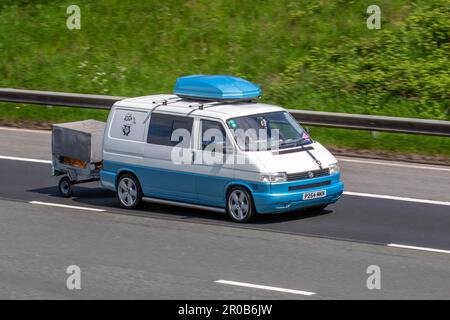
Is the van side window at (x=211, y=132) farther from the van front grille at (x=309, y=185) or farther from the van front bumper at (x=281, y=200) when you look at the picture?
the van front grille at (x=309, y=185)

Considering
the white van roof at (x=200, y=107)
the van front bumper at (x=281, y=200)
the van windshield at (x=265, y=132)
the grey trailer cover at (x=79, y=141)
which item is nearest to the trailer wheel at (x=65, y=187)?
the grey trailer cover at (x=79, y=141)

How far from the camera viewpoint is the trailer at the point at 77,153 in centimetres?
1780

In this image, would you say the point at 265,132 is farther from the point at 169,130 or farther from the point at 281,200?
the point at 169,130

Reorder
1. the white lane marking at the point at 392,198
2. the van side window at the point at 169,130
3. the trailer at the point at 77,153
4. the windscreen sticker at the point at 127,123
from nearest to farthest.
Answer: the van side window at the point at 169,130, the windscreen sticker at the point at 127,123, the white lane marking at the point at 392,198, the trailer at the point at 77,153

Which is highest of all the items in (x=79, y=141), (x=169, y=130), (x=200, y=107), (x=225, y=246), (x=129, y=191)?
(x=200, y=107)

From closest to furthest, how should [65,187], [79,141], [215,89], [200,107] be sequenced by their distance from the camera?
[200,107] < [215,89] < [79,141] < [65,187]

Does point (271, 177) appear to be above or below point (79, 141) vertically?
below

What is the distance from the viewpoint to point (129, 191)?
17.0 m

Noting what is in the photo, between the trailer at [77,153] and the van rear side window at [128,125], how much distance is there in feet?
2.37

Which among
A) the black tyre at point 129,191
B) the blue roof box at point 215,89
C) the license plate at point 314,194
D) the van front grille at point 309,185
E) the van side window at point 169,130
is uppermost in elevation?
the blue roof box at point 215,89

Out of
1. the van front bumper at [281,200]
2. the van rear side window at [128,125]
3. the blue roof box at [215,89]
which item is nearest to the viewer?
the van front bumper at [281,200]

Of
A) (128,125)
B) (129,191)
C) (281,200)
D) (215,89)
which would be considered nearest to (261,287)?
(281,200)

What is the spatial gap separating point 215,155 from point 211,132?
1.18ft

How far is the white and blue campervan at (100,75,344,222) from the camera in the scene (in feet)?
51.2
